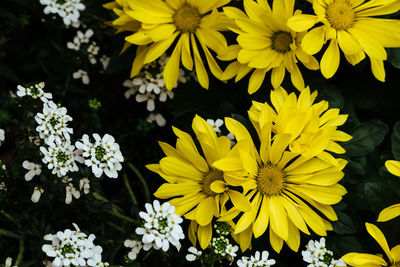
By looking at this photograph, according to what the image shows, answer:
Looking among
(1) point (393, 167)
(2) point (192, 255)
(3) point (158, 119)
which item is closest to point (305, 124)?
(1) point (393, 167)

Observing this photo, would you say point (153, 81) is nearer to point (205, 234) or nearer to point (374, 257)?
point (205, 234)

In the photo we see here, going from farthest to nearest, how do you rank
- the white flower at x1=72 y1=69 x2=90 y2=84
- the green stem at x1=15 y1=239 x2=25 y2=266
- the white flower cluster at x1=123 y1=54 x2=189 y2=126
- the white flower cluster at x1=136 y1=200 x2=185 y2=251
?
1. the white flower at x1=72 y1=69 x2=90 y2=84
2. the white flower cluster at x1=123 y1=54 x2=189 y2=126
3. the green stem at x1=15 y1=239 x2=25 y2=266
4. the white flower cluster at x1=136 y1=200 x2=185 y2=251

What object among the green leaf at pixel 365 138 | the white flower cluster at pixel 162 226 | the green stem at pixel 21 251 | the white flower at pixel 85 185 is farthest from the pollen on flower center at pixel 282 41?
the green stem at pixel 21 251

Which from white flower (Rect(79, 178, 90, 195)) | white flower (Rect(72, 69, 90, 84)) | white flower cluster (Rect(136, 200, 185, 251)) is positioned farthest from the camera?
white flower (Rect(72, 69, 90, 84))

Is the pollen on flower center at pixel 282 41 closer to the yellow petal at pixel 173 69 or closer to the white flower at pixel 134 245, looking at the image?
the yellow petal at pixel 173 69

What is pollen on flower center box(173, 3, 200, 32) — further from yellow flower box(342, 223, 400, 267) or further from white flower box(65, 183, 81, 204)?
yellow flower box(342, 223, 400, 267)

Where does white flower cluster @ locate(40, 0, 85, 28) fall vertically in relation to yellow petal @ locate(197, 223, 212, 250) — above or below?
above

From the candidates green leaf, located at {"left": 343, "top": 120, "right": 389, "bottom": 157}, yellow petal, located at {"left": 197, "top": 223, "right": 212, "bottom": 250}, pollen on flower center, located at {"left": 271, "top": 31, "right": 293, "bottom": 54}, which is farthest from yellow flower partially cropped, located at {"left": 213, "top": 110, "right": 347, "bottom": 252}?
pollen on flower center, located at {"left": 271, "top": 31, "right": 293, "bottom": 54}
